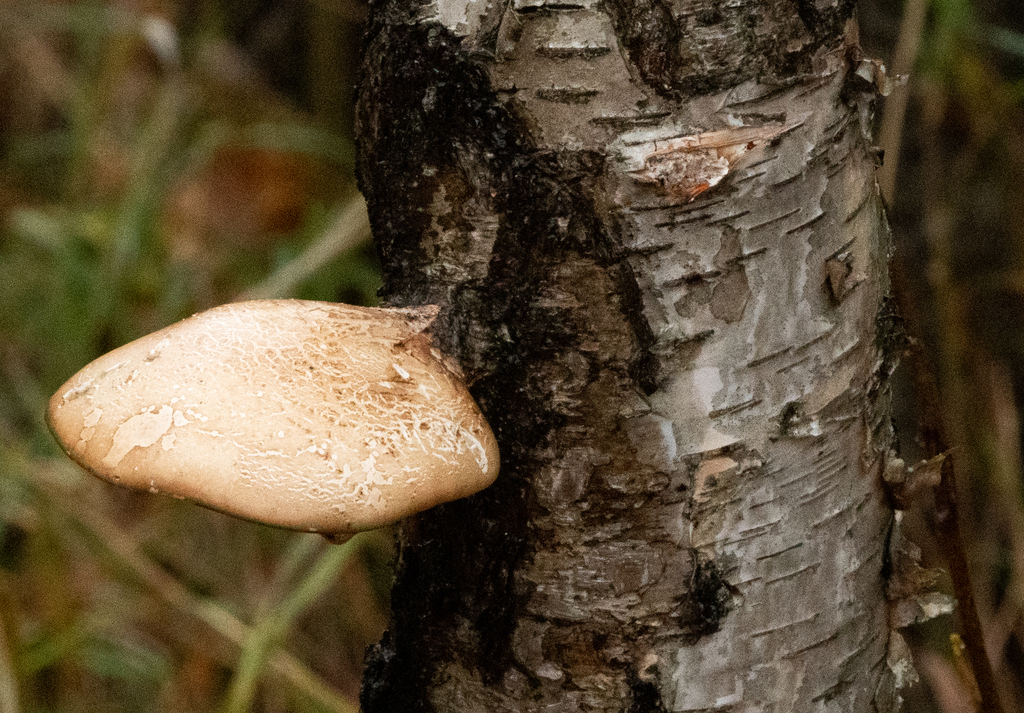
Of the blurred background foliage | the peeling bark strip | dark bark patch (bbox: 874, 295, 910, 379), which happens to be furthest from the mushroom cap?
the blurred background foliage

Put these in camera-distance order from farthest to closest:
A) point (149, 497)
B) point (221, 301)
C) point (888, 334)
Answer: point (149, 497) < point (221, 301) < point (888, 334)

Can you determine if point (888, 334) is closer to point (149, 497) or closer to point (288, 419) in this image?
point (288, 419)

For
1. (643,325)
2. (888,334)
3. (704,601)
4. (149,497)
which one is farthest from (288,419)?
(149,497)

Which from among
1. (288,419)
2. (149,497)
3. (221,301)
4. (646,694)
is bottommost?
(149,497)

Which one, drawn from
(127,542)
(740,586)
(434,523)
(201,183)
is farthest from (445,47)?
(201,183)

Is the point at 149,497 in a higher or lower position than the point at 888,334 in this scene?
lower

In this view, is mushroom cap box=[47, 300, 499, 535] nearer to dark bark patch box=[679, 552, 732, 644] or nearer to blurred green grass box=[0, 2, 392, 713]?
dark bark patch box=[679, 552, 732, 644]

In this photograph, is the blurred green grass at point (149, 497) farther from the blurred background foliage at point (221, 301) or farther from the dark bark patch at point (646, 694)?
the dark bark patch at point (646, 694)

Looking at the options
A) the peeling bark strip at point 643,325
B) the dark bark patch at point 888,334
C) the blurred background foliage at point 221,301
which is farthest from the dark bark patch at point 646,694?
the blurred background foliage at point 221,301
